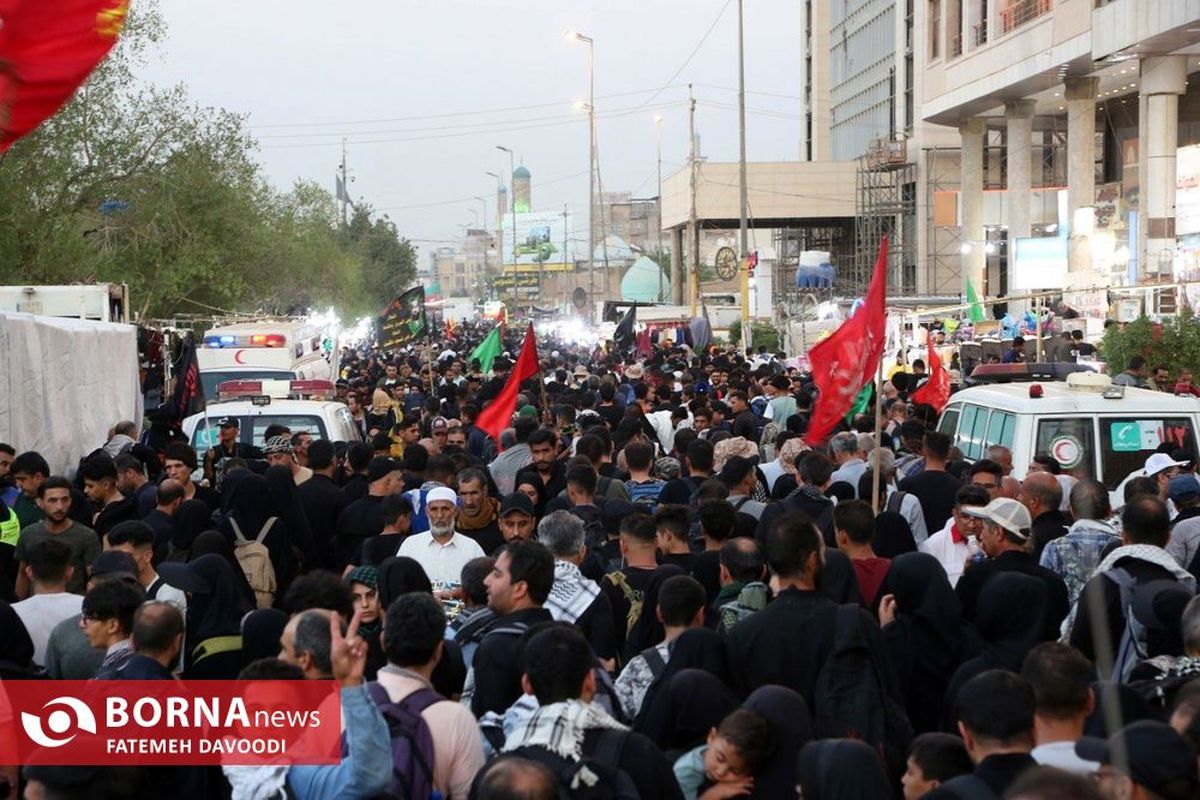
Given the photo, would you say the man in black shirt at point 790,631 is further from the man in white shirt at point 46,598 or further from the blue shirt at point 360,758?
the man in white shirt at point 46,598

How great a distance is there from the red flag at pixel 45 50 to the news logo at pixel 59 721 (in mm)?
1836

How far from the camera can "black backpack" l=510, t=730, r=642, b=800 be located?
4758mm

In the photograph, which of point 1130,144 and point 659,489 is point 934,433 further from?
point 1130,144

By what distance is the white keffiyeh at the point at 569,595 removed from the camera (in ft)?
22.9

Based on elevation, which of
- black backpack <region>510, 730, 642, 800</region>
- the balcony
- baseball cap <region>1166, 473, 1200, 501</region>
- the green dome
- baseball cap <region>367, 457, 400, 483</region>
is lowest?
the green dome

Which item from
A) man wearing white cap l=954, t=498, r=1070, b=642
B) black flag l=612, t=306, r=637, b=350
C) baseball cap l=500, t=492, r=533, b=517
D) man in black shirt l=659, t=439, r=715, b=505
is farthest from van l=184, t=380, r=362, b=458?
black flag l=612, t=306, r=637, b=350

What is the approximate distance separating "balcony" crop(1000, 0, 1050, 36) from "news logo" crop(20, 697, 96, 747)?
1850 inches

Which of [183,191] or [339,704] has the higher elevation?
[183,191]

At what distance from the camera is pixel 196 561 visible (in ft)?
24.8

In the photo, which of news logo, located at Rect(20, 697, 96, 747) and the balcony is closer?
news logo, located at Rect(20, 697, 96, 747)

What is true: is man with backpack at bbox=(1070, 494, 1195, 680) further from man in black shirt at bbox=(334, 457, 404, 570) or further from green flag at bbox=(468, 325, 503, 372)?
green flag at bbox=(468, 325, 503, 372)

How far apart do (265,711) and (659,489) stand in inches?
228

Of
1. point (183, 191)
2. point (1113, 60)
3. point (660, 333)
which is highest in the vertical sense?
point (1113, 60)

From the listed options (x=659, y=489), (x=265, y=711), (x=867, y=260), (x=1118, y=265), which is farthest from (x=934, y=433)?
(x=867, y=260)
